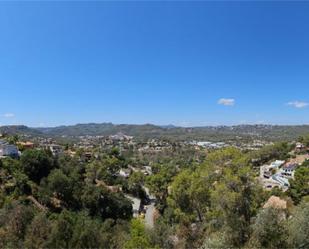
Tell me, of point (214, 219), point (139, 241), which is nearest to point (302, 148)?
point (214, 219)

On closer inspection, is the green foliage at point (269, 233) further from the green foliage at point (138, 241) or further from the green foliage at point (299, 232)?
the green foliage at point (138, 241)

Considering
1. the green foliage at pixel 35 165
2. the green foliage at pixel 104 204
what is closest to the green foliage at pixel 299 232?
the green foliage at pixel 104 204

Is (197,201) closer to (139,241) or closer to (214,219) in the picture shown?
(214,219)

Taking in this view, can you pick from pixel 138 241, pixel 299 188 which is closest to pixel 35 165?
pixel 138 241

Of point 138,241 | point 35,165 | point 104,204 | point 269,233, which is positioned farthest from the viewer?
point 35,165

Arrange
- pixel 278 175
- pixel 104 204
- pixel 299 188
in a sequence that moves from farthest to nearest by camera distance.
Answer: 1. pixel 278 175
2. pixel 104 204
3. pixel 299 188

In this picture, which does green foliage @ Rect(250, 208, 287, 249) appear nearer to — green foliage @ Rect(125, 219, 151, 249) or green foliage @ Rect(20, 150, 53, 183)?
green foliage @ Rect(125, 219, 151, 249)

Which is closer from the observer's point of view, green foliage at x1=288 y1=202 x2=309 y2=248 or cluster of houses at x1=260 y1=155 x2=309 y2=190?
green foliage at x1=288 y1=202 x2=309 y2=248

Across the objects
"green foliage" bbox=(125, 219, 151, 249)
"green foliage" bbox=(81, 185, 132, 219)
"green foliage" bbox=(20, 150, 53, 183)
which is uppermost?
"green foliage" bbox=(20, 150, 53, 183)

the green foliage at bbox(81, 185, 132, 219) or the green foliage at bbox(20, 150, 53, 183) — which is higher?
the green foliage at bbox(20, 150, 53, 183)

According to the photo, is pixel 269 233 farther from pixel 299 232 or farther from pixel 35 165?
pixel 35 165

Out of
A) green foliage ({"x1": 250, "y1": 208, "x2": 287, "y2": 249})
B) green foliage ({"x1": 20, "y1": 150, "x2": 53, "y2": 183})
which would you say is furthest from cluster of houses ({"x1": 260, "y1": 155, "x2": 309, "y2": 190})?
green foliage ({"x1": 250, "y1": 208, "x2": 287, "y2": 249})

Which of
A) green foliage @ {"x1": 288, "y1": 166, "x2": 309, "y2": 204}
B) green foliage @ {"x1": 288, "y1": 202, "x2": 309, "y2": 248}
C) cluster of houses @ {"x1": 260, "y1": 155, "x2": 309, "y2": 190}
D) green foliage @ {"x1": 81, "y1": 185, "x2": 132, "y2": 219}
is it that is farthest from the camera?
cluster of houses @ {"x1": 260, "y1": 155, "x2": 309, "y2": 190}
